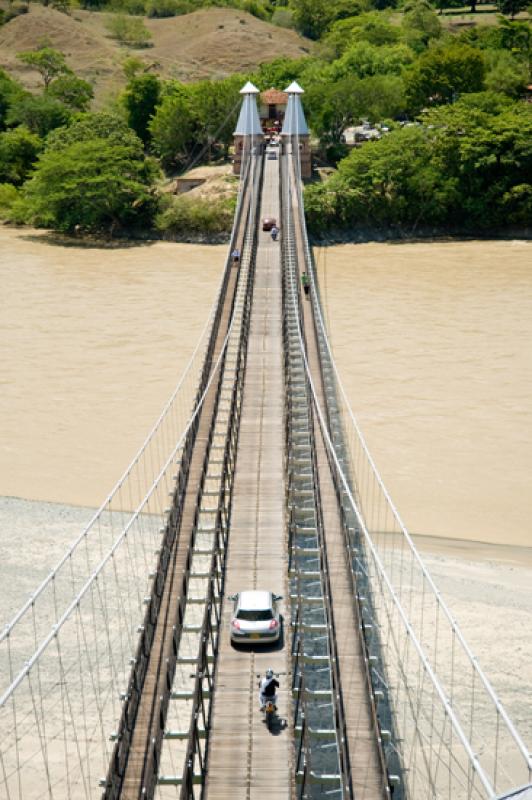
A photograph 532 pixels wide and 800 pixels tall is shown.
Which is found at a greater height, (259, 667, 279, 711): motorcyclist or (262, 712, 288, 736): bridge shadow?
(259, 667, 279, 711): motorcyclist

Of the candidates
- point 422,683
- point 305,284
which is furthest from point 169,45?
point 422,683

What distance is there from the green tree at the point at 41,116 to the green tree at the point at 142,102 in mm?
5110

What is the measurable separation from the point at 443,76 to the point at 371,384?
48664 millimetres

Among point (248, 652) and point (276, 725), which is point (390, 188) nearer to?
point (248, 652)

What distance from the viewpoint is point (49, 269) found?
198 feet

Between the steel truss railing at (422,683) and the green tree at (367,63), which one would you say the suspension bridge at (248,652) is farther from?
the green tree at (367,63)

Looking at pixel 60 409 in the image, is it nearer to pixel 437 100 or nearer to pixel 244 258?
pixel 244 258

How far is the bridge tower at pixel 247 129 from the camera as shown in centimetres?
7231

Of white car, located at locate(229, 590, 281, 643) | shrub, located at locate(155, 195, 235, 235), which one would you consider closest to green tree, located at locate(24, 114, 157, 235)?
shrub, located at locate(155, 195, 235, 235)

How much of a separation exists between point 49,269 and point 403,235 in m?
23.5

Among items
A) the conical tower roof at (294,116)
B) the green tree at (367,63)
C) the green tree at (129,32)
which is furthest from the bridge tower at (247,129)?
the green tree at (129,32)

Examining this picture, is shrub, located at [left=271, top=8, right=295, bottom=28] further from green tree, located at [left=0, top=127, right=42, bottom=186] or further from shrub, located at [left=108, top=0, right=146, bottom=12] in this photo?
green tree, located at [left=0, top=127, right=42, bottom=186]

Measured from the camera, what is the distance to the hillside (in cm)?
10838

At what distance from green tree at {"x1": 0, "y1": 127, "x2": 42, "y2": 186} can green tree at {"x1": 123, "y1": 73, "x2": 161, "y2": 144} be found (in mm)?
8865
